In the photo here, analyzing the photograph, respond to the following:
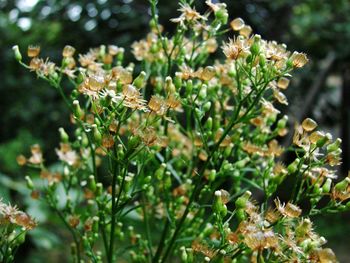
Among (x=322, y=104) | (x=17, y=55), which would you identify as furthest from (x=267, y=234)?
(x=322, y=104)

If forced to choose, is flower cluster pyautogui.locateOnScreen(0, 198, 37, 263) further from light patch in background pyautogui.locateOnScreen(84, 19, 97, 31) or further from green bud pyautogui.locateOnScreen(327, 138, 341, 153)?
light patch in background pyautogui.locateOnScreen(84, 19, 97, 31)

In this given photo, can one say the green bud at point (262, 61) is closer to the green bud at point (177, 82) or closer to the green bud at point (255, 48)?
the green bud at point (255, 48)

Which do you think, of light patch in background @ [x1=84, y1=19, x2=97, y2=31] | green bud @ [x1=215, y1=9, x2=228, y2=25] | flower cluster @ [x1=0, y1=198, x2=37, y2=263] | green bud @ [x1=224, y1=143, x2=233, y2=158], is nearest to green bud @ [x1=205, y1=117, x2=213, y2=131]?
green bud @ [x1=224, y1=143, x2=233, y2=158]

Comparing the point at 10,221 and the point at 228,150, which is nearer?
the point at 10,221

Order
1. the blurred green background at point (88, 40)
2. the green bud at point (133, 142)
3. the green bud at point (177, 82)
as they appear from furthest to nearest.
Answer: the blurred green background at point (88, 40) < the green bud at point (177, 82) < the green bud at point (133, 142)

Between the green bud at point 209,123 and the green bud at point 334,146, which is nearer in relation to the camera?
the green bud at point 334,146

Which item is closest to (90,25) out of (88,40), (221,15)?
(88,40)

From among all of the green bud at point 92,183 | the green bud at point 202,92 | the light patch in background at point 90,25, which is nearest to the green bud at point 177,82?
the green bud at point 202,92

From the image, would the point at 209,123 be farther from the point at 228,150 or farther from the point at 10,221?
the point at 10,221

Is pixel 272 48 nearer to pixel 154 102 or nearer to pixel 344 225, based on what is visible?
pixel 154 102
